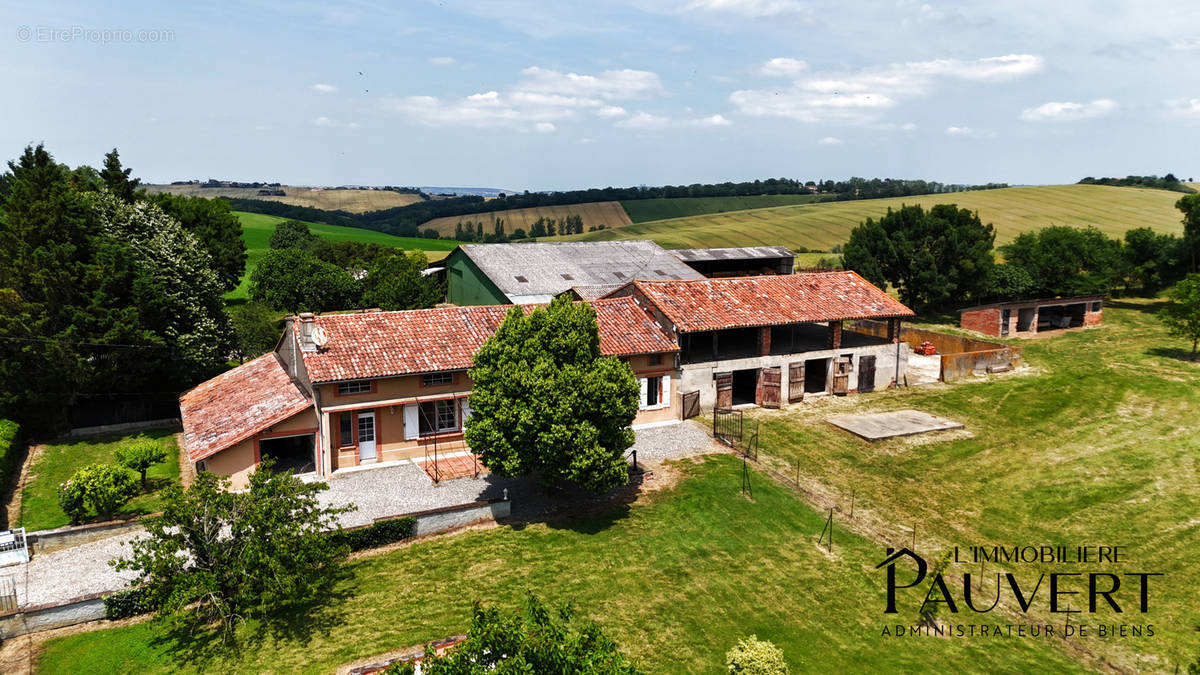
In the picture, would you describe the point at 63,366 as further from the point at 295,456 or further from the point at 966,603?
the point at 966,603

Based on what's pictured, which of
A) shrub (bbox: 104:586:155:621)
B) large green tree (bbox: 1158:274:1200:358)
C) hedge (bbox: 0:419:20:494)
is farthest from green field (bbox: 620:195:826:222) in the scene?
shrub (bbox: 104:586:155:621)

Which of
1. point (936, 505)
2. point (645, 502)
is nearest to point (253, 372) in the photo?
point (645, 502)

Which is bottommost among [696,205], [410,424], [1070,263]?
[410,424]

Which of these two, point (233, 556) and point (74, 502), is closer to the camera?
point (233, 556)

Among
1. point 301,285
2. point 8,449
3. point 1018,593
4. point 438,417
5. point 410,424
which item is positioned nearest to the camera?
point 1018,593

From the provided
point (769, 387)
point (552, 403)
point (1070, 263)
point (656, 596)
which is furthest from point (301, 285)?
point (1070, 263)

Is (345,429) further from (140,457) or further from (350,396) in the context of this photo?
(140,457)
